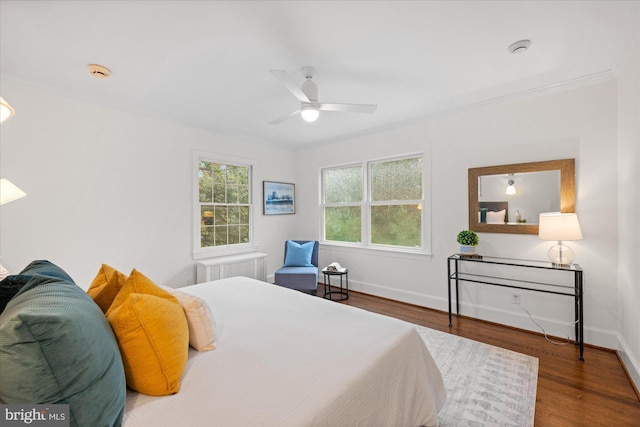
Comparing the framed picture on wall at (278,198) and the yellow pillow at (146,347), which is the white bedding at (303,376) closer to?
the yellow pillow at (146,347)

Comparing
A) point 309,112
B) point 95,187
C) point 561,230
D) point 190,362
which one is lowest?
point 190,362

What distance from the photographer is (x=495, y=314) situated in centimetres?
321

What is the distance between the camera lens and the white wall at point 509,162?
2625mm

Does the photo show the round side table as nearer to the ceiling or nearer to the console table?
the console table

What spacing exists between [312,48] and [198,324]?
2054 millimetres

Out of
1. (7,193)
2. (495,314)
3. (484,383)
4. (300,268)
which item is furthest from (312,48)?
(495,314)

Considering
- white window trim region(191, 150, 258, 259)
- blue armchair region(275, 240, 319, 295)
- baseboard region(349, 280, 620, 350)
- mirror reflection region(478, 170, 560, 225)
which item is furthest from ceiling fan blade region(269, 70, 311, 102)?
baseboard region(349, 280, 620, 350)

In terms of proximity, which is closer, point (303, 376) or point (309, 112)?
point (303, 376)

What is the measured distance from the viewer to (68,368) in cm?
77

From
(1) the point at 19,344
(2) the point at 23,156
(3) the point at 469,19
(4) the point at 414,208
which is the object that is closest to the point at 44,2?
(2) the point at 23,156

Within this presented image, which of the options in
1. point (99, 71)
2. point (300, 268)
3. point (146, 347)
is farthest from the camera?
point (300, 268)

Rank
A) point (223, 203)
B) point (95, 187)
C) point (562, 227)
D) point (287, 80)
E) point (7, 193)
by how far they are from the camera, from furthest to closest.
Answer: point (223, 203)
point (95, 187)
point (562, 227)
point (287, 80)
point (7, 193)

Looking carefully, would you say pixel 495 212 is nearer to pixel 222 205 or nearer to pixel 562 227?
pixel 562 227

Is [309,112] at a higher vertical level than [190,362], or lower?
higher
